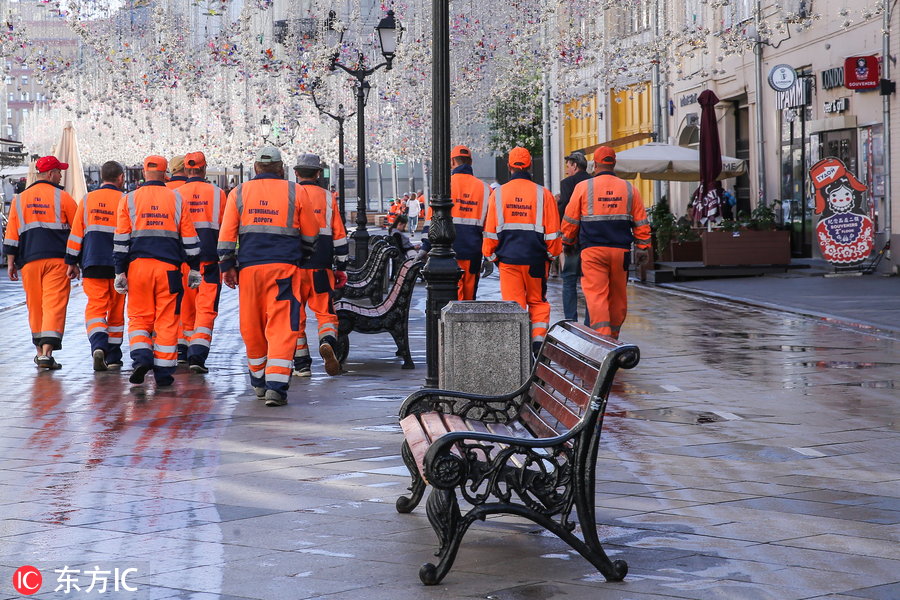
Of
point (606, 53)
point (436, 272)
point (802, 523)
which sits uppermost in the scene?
point (606, 53)

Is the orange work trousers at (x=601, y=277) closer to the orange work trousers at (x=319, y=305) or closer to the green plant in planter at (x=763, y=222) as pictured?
the orange work trousers at (x=319, y=305)

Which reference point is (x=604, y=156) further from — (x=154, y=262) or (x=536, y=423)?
(x=536, y=423)

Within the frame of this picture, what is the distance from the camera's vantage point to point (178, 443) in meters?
8.32

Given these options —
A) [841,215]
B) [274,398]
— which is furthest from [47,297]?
[841,215]

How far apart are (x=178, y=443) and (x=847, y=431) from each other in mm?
3940

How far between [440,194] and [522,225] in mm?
2379

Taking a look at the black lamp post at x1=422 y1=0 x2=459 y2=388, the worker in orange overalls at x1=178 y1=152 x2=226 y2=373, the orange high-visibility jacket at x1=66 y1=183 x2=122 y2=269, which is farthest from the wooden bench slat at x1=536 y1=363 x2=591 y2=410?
the orange high-visibility jacket at x1=66 y1=183 x2=122 y2=269

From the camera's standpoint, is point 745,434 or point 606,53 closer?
point 745,434

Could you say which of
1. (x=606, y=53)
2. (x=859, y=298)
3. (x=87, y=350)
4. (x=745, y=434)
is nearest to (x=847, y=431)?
(x=745, y=434)

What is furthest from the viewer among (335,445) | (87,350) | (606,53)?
(606,53)

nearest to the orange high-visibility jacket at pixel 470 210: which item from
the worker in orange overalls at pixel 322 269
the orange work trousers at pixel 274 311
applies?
the worker in orange overalls at pixel 322 269

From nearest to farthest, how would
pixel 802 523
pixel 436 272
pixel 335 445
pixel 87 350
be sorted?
pixel 802 523
pixel 335 445
pixel 436 272
pixel 87 350

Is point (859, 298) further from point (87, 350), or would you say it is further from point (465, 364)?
point (465, 364)

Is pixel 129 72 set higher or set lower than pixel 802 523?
higher
